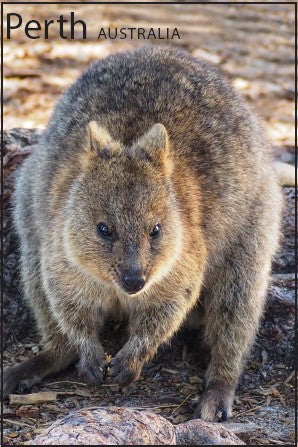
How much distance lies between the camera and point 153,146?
5121mm

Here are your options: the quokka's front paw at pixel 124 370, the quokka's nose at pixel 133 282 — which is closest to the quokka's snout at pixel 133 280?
the quokka's nose at pixel 133 282

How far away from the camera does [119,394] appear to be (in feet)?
18.3

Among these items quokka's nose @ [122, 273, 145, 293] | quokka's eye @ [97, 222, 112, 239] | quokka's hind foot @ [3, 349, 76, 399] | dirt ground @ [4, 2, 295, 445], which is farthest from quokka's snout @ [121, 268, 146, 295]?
quokka's hind foot @ [3, 349, 76, 399]

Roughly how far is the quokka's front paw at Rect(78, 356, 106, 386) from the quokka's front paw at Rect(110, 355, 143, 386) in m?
0.14

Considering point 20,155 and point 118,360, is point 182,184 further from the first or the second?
point 20,155

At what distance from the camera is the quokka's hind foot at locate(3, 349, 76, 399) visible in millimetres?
5613

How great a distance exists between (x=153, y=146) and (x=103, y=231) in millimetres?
598

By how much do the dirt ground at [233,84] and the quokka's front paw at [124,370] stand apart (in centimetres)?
32

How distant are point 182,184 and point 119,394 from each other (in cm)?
140

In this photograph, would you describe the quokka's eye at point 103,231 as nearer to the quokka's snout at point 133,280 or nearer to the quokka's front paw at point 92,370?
the quokka's snout at point 133,280

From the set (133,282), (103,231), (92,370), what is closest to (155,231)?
(103,231)

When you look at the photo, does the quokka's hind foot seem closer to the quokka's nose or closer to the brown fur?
the brown fur

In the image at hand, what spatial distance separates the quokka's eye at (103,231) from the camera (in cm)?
492

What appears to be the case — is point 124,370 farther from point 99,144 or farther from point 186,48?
point 186,48
